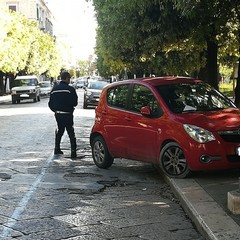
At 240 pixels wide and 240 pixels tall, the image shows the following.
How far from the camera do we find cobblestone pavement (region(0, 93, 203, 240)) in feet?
17.4

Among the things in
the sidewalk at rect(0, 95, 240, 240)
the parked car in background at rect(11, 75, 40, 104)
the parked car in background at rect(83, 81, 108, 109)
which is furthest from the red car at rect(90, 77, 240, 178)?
the parked car in background at rect(11, 75, 40, 104)

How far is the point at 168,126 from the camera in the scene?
773cm

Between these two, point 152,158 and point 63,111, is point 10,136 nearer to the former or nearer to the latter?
point 63,111

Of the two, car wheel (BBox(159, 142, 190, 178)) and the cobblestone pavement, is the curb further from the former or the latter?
car wheel (BBox(159, 142, 190, 178))

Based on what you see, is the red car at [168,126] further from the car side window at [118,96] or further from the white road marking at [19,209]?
the white road marking at [19,209]

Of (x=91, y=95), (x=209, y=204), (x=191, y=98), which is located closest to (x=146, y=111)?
(x=191, y=98)

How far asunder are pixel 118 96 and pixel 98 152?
3.89 ft

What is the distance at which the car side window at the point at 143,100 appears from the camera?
8.17m

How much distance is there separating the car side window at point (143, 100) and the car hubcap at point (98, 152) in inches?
47.0

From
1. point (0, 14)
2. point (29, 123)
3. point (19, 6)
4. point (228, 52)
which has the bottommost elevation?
point (29, 123)

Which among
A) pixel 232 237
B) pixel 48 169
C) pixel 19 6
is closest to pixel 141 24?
pixel 48 169

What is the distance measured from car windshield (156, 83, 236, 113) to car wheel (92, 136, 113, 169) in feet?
5.61

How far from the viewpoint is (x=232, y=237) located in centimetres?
472

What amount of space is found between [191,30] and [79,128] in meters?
5.91
